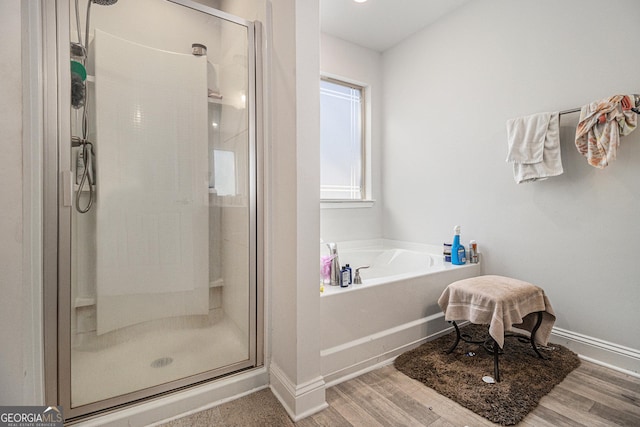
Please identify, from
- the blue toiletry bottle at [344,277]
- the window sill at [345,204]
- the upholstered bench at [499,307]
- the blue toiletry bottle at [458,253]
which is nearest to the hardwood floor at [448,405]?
the upholstered bench at [499,307]

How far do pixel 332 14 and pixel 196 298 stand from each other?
101 inches

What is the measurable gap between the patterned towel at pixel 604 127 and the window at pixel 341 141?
6.19ft

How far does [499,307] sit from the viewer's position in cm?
160

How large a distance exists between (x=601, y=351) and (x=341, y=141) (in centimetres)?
258

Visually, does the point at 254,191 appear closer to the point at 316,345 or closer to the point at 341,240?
the point at 316,345

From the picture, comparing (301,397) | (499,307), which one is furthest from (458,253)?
(301,397)

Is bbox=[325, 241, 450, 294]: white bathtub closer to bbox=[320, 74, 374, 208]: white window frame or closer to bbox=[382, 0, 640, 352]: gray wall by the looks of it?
bbox=[382, 0, 640, 352]: gray wall

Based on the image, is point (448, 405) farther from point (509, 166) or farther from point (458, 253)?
point (509, 166)

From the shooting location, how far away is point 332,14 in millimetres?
2641

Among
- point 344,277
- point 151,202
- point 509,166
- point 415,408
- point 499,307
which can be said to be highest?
point 509,166

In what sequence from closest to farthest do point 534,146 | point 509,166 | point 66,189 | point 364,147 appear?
point 66,189, point 534,146, point 509,166, point 364,147

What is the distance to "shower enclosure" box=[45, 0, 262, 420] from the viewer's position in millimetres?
1223

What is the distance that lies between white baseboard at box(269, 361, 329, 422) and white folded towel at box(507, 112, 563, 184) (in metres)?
1.91

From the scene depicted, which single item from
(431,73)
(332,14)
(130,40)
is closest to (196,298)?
(130,40)
